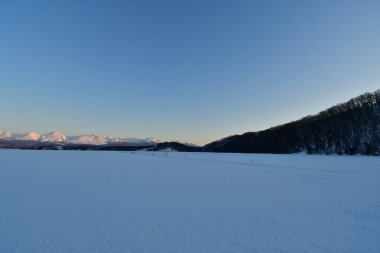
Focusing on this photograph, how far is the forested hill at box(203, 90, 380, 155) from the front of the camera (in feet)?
178

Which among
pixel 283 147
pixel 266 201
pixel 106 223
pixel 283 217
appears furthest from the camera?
pixel 283 147

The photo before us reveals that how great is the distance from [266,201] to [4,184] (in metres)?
10.5

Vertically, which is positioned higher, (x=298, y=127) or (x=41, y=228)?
(x=298, y=127)

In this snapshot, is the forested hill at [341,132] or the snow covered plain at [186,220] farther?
the forested hill at [341,132]

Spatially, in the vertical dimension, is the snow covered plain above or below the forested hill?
below

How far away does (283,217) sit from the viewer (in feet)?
22.4

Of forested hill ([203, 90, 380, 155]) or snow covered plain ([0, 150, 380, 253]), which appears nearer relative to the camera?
snow covered plain ([0, 150, 380, 253])

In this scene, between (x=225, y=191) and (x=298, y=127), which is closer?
(x=225, y=191)

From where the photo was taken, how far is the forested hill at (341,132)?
178 ft

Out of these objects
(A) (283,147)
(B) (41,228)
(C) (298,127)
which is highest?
(C) (298,127)

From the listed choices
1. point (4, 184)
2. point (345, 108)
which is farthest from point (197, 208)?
point (345, 108)

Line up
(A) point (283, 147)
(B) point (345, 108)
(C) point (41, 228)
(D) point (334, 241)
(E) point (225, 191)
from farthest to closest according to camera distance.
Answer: (A) point (283, 147) < (B) point (345, 108) < (E) point (225, 191) < (C) point (41, 228) < (D) point (334, 241)

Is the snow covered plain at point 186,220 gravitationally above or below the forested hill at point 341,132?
below

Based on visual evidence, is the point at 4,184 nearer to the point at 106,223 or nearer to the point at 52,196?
the point at 52,196
